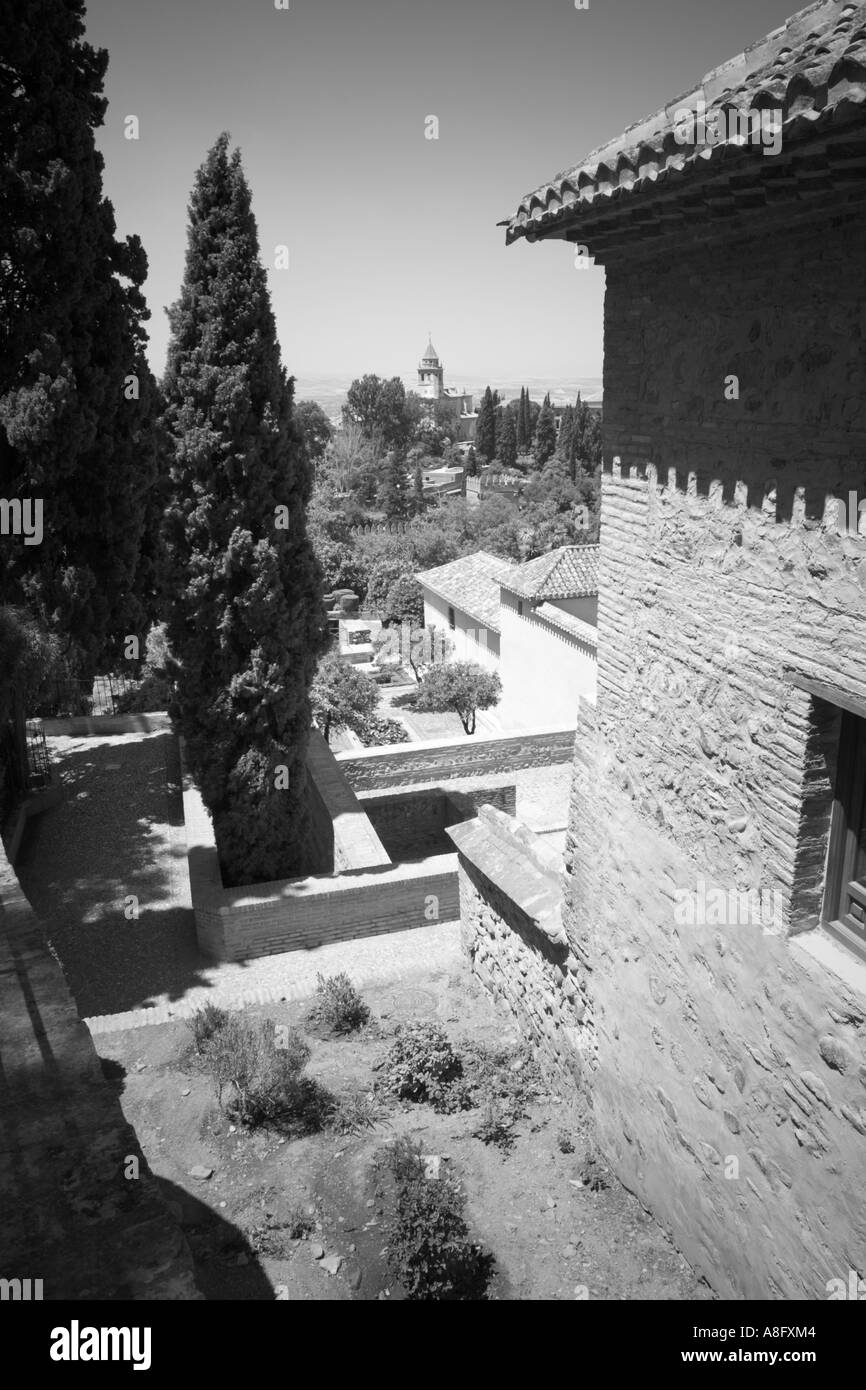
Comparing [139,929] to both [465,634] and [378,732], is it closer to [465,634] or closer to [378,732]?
[378,732]

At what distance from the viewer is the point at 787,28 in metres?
3.35

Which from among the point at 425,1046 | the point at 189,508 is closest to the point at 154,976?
the point at 425,1046

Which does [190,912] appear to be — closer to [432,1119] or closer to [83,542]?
[83,542]

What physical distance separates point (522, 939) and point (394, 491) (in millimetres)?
53328

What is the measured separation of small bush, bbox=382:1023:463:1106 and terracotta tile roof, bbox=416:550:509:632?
1766 cm

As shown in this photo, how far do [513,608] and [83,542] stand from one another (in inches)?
494

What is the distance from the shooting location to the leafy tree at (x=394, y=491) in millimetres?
56594

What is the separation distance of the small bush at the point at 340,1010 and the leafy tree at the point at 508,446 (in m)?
70.4

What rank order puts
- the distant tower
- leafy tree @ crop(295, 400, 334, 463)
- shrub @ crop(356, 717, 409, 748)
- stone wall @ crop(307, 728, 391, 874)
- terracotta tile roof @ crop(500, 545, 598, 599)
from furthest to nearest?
the distant tower < leafy tree @ crop(295, 400, 334, 463) < terracotta tile roof @ crop(500, 545, 598, 599) < shrub @ crop(356, 717, 409, 748) < stone wall @ crop(307, 728, 391, 874)

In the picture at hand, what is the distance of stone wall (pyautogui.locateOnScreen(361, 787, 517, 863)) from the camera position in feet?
45.5

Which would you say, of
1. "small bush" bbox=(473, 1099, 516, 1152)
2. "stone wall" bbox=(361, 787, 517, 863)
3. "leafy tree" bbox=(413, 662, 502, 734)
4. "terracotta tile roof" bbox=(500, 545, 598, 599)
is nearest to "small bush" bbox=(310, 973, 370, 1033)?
"small bush" bbox=(473, 1099, 516, 1152)

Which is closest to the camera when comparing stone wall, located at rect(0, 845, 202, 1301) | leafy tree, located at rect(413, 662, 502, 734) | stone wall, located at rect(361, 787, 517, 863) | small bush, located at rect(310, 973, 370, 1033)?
stone wall, located at rect(0, 845, 202, 1301)

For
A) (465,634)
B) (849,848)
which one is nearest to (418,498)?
(465,634)

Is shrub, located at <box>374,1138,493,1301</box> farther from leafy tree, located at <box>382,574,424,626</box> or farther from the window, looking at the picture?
leafy tree, located at <box>382,574,424,626</box>
